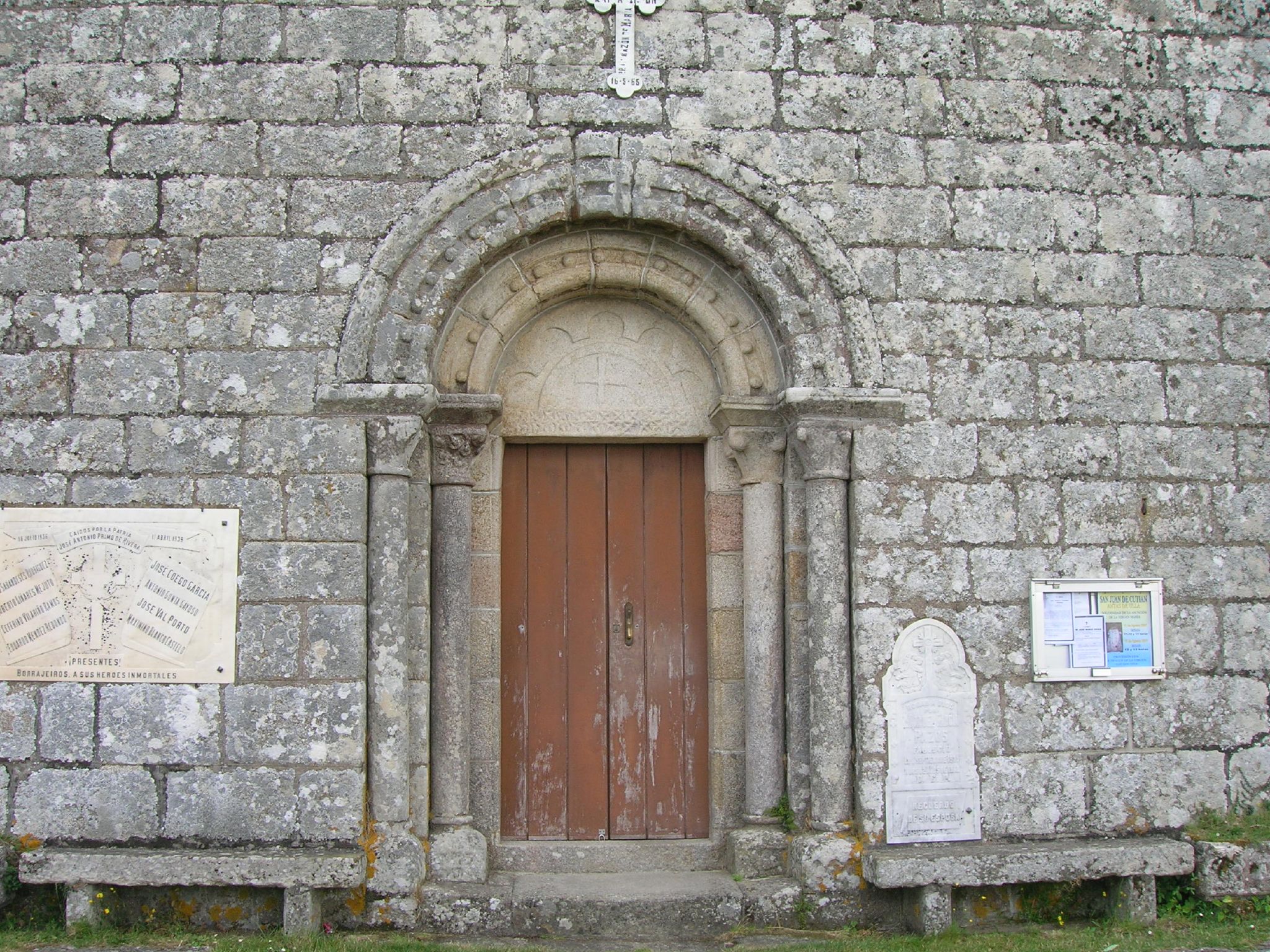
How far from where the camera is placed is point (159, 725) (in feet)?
14.1

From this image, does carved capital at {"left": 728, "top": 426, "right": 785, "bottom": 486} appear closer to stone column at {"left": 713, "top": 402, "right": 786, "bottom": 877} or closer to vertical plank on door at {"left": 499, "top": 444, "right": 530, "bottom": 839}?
stone column at {"left": 713, "top": 402, "right": 786, "bottom": 877}

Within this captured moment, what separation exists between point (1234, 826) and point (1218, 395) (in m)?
1.95

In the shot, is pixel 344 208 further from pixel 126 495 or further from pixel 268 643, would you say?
pixel 268 643

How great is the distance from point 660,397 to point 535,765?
72.5 inches

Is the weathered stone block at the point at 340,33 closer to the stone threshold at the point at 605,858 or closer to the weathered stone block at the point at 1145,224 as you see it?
the weathered stone block at the point at 1145,224

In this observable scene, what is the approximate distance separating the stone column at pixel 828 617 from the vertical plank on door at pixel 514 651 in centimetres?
134

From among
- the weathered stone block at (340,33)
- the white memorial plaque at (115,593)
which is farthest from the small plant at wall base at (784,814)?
the weathered stone block at (340,33)

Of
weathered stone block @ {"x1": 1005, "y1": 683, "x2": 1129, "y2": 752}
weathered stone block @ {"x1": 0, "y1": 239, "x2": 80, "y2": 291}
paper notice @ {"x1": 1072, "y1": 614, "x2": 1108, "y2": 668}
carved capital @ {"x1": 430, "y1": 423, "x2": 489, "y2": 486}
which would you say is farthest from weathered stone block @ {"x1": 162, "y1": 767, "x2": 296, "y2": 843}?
paper notice @ {"x1": 1072, "y1": 614, "x2": 1108, "y2": 668}

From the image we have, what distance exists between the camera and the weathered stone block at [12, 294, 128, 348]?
175 inches

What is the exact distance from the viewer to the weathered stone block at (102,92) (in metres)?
4.55

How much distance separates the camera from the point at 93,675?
435 centimetres

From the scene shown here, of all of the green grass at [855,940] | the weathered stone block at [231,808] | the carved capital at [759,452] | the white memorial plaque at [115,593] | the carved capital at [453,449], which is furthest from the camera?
the carved capital at [759,452]

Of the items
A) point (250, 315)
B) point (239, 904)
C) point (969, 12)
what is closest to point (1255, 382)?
point (969, 12)

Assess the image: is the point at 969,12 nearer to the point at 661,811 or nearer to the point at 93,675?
the point at 661,811
